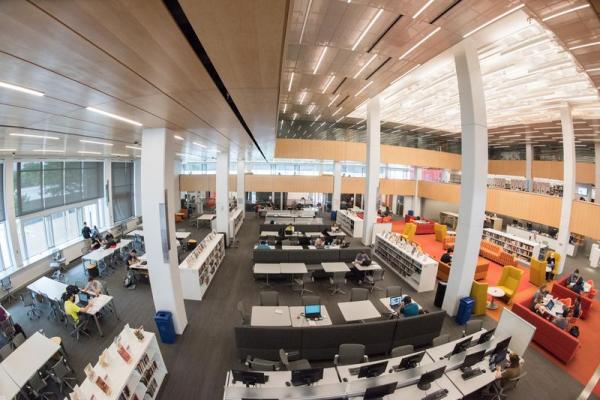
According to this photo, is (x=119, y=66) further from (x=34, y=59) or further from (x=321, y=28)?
(x=321, y=28)

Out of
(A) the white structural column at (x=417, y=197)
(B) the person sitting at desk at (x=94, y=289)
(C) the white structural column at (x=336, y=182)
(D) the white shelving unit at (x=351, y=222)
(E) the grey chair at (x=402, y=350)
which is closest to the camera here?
(E) the grey chair at (x=402, y=350)

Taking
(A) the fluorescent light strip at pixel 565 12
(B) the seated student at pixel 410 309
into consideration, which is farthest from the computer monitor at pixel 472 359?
(A) the fluorescent light strip at pixel 565 12

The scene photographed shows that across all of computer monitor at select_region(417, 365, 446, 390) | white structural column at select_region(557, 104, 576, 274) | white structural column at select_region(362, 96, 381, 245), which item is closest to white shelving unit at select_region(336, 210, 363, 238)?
white structural column at select_region(362, 96, 381, 245)

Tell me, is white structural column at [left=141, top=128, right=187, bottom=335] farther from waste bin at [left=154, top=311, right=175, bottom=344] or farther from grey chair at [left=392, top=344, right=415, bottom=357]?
grey chair at [left=392, top=344, right=415, bottom=357]

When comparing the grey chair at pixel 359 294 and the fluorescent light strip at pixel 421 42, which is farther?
the grey chair at pixel 359 294

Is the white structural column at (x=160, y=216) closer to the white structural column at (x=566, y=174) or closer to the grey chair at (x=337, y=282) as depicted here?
the grey chair at (x=337, y=282)

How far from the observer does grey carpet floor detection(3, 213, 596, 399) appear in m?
5.11

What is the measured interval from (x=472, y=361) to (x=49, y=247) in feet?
54.4

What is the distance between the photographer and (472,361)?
4.66m

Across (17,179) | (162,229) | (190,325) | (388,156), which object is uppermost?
(388,156)

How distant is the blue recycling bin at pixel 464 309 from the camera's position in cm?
716

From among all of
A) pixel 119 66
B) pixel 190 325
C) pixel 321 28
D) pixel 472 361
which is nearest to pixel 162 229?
pixel 190 325

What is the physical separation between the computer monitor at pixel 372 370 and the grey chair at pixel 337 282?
15.3ft

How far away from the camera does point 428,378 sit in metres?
4.21
